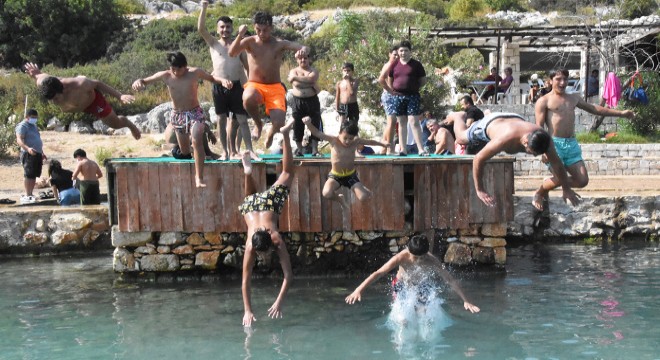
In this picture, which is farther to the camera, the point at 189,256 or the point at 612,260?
the point at 612,260

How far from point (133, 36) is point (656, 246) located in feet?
105

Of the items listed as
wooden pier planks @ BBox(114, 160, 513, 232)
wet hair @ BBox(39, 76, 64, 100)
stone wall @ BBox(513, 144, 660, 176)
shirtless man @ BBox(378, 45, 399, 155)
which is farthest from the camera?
stone wall @ BBox(513, 144, 660, 176)

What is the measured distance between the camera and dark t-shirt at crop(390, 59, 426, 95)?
13.7 metres

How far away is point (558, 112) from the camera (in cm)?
1152

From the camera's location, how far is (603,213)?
53.6 feet

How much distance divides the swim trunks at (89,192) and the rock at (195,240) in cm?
302

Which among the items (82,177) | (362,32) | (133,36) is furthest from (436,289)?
(133,36)

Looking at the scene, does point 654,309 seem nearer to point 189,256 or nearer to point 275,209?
point 275,209

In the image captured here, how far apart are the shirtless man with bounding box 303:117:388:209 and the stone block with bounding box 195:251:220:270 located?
2752 millimetres

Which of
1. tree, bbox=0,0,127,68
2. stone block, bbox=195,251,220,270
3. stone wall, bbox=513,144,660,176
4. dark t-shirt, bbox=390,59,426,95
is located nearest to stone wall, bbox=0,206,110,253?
stone block, bbox=195,251,220,270

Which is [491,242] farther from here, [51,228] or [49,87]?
[51,228]

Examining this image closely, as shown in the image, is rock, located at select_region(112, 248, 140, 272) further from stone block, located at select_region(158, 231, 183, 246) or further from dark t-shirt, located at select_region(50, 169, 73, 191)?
dark t-shirt, located at select_region(50, 169, 73, 191)

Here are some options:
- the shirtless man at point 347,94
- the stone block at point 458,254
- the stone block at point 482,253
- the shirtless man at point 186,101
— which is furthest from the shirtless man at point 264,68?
the stone block at point 482,253

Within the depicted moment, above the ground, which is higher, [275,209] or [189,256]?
[275,209]
